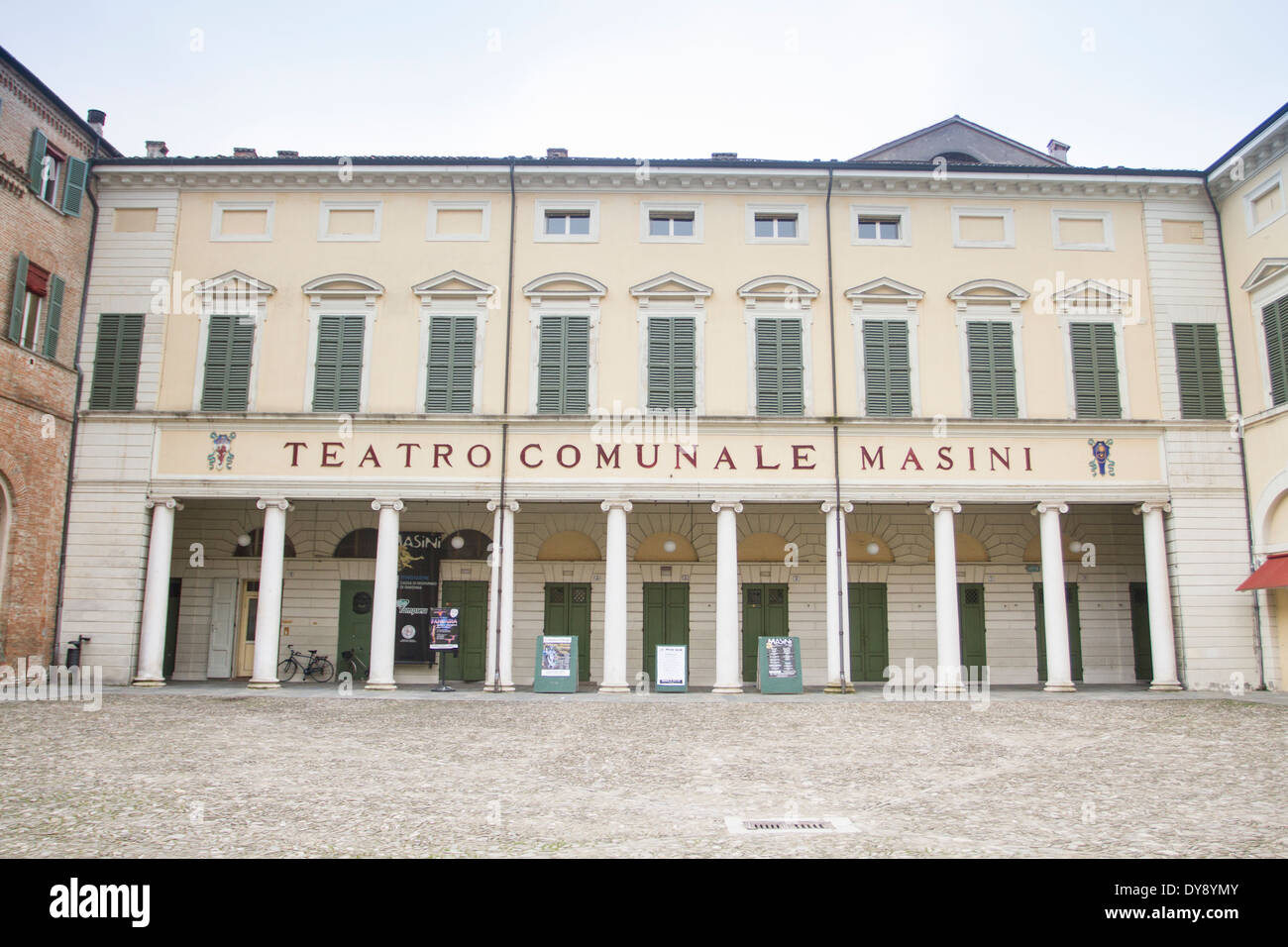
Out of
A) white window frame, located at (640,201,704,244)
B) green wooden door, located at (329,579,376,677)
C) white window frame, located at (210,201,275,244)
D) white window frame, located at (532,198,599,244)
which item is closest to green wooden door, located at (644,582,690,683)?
green wooden door, located at (329,579,376,677)

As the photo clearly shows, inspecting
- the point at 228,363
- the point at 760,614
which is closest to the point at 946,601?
the point at 760,614

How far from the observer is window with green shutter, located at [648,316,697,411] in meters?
20.4

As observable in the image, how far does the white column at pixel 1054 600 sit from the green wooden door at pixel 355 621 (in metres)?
15.7

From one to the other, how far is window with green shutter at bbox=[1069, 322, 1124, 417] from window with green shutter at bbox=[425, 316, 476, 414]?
13.6m

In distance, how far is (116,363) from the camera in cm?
2058

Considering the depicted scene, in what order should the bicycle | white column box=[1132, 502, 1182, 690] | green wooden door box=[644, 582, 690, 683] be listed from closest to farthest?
1. white column box=[1132, 502, 1182, 690]
2. the bicycle
3. green wooden door box=[644, 582, 690, 683]

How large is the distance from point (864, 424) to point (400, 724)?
11.6 m

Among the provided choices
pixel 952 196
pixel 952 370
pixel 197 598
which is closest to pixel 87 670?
pixel 197 598

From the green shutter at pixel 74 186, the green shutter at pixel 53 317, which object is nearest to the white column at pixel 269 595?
the green shutter at pixel 53 317

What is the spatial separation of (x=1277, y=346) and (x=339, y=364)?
66.5 feet

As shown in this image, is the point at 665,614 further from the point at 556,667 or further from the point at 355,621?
the point at 355,621

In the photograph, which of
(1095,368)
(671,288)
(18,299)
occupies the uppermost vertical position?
(671,288)

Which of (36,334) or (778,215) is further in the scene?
(778,215)

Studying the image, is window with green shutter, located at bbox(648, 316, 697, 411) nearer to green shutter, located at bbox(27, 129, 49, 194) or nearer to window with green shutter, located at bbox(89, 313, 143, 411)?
window with green shutter, located at bbox(89, 313, 143, 411)
